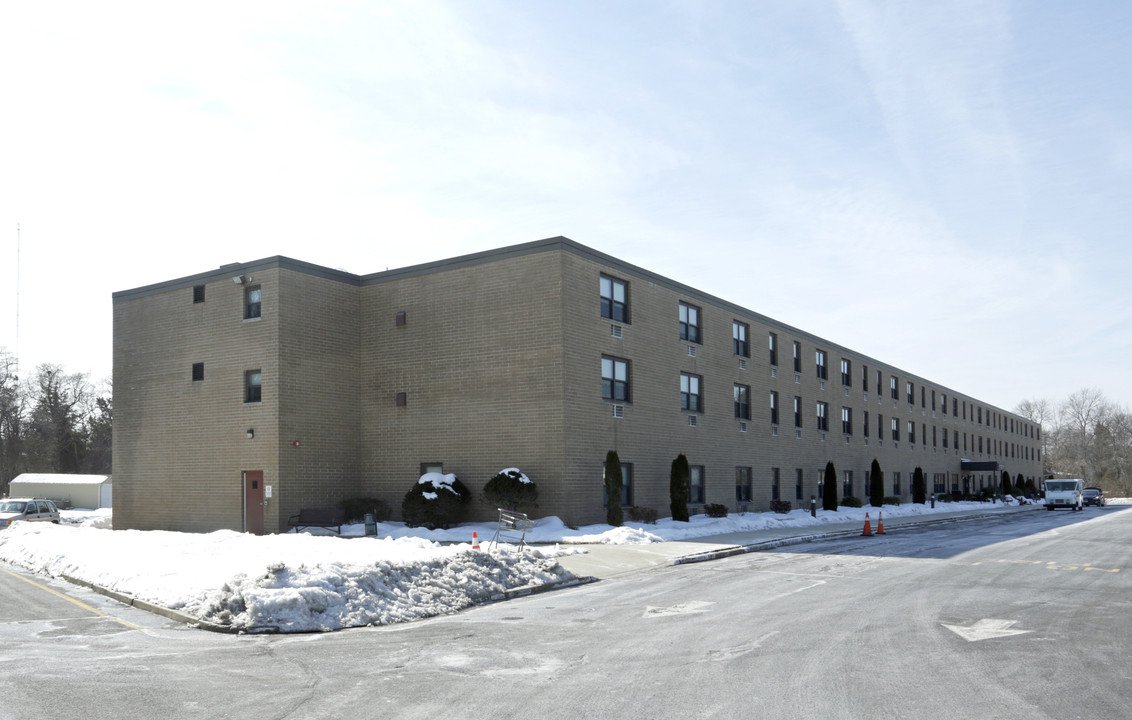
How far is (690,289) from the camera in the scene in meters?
36.8

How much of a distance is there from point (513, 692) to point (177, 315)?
30.1m

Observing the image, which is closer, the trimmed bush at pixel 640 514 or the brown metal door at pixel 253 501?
the brown metal door at pixel 253 501

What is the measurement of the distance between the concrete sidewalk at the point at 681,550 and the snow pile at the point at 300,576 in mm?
1590

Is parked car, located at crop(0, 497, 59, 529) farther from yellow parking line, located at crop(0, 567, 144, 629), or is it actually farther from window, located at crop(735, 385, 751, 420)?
window, located at crop(735, 385, 751, 420)

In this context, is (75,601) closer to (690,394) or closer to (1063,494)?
(690,394)

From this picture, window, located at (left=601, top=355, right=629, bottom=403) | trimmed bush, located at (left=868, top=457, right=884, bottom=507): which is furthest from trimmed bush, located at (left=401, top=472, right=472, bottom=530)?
trimmed bush, located at (left=868, top=457, right=884, bottom=507)

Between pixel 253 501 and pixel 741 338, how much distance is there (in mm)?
22758

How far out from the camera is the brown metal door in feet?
99.7

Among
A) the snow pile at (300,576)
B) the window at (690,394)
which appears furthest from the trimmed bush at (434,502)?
the window at (690,394)

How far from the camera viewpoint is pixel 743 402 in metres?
40.9

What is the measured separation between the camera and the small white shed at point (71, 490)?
2485 inches

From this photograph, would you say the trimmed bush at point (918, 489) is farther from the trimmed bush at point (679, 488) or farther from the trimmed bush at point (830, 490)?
the trimmed bush at point (679, 488)

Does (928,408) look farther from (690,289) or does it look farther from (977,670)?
(977,670)

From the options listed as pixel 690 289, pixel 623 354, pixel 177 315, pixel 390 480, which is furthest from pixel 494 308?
pixel 177 315
